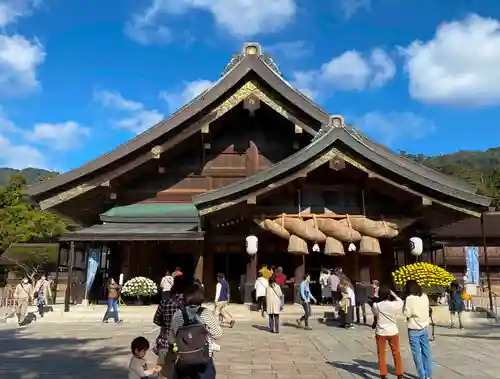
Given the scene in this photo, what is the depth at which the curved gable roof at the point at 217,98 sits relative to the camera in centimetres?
1573

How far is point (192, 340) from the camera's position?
4.36 m

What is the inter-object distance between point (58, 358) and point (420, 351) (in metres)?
6.37

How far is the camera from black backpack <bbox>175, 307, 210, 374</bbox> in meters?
4.32

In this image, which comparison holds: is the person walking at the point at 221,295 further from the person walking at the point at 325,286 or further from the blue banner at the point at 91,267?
the blue banner at the point at 91,267

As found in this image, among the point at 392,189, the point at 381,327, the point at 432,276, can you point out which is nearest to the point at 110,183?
the point at 392,189

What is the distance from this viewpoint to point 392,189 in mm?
14898

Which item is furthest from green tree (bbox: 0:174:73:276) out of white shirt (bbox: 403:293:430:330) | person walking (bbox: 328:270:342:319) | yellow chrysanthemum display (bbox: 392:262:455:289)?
white shirt (bbox: 403:293:430:330)

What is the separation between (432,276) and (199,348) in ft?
27.5

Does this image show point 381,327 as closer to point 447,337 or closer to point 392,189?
point 447,337

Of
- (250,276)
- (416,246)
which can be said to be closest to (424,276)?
(416,246)

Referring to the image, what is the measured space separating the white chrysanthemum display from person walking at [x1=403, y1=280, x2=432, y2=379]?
10.2 meters

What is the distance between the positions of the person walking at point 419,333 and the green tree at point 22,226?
Result: 26.3 m

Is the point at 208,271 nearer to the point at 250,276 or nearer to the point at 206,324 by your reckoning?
the point at 250,276

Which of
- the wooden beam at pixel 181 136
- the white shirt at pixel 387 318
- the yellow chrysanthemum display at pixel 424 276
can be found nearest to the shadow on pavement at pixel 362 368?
the white shirt at pixel 387 318
